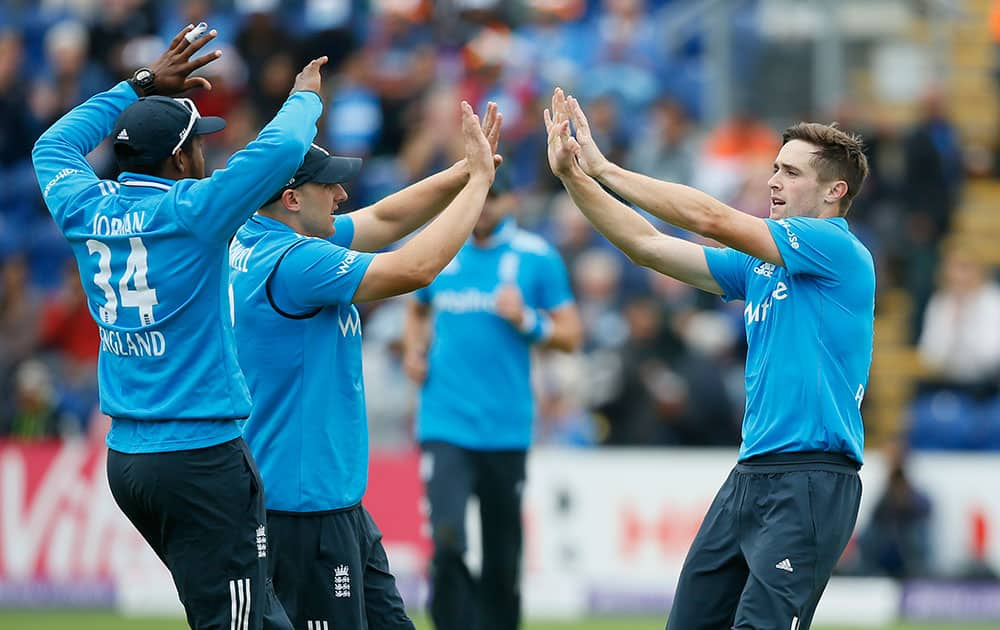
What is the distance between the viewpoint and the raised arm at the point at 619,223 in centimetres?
670

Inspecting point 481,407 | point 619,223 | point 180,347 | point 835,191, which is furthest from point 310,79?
point 481,407

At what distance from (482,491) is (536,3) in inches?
364

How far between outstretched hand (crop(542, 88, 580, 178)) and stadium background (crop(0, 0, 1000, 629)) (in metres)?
6.99

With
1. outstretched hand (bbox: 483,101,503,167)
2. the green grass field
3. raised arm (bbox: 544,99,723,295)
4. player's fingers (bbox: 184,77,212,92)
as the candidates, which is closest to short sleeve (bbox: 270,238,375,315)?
player's fingers (bbox: 184,77,212,92)

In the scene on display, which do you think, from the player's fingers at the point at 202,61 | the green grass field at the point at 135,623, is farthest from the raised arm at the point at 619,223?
the green grass field at the point at 135,623

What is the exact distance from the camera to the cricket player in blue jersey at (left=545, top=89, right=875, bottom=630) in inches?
250

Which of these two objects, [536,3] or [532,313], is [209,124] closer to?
[532,313]

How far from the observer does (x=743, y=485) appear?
6562 millimetres

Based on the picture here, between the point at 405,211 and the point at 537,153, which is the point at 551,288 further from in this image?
the point at 537,153

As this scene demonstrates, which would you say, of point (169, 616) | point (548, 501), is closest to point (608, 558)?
point (548, 501)

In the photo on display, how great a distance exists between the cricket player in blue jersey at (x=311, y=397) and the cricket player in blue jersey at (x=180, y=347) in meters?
0.35

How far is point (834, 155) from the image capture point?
6.64m

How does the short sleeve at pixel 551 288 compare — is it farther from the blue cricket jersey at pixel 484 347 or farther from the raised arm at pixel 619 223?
the raised arm at pixel 619 223

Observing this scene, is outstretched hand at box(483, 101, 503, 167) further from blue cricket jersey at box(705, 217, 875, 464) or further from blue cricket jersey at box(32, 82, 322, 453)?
blue cricket jersey at box(705, 217, 875, 464)
